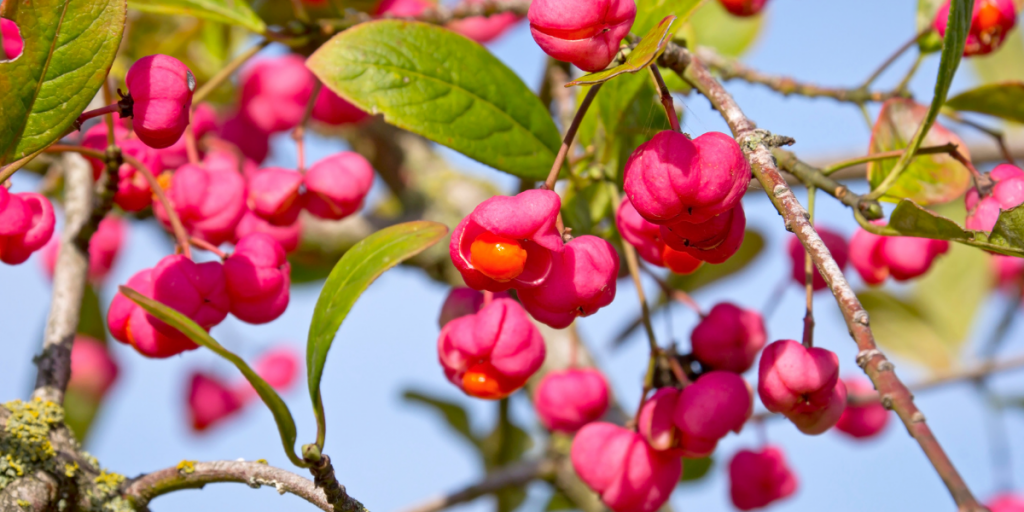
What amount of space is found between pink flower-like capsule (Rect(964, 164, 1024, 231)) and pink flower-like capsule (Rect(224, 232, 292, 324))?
2.43 feet

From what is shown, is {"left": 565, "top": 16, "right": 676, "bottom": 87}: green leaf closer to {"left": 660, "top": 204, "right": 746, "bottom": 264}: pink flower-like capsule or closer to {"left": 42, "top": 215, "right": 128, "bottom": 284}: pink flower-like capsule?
{"left": 660, "top": 204, "right": 746, "bottom": 264}: pink flower-like capsule

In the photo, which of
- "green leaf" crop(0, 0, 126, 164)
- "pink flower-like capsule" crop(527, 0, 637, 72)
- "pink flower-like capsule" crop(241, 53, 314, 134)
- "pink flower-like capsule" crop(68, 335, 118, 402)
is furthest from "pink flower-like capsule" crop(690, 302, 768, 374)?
"pink flower-like capsule" crop(68, 335, 118, 402)

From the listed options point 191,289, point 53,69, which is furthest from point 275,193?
point 53,69

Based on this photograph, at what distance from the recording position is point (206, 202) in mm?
Answer: 951

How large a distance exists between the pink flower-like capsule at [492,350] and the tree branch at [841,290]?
310 mm

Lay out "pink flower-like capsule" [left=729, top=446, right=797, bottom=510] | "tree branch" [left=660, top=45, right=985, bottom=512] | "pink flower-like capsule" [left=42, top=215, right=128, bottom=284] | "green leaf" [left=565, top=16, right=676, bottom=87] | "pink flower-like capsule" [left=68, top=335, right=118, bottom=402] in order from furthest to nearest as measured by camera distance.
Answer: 1. "pink flower-like capsule" [left=68, top=335, right=118, bottom=402]
2. "pink flower-like capsule" [left=42, top=215, right=128, bottom=284]
3. "pink flower-like capsule" [left=729, top=446, right=797, bottom=510]
4. "green leaf" [left=565, top=16, right=676, bottom=87]
5. "tree branch" [left=660, top=45, right=985, bottom=512]

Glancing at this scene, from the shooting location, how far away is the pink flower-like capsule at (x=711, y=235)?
709mm

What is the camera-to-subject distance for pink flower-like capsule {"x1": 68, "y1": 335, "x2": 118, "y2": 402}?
6.07 feet

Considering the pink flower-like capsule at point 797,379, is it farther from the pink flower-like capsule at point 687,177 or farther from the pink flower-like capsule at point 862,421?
the pink flower-like capsule at point 862,421

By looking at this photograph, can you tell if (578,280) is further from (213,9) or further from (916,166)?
(213,9)

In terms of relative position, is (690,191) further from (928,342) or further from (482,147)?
(928,342)

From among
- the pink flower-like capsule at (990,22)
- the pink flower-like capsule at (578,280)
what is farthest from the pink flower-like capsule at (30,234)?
the pink flower-like capsule at (990,22)

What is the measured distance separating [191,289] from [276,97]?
2.30ft

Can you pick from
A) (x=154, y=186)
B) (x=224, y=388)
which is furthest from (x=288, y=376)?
(x=154, y=186)
